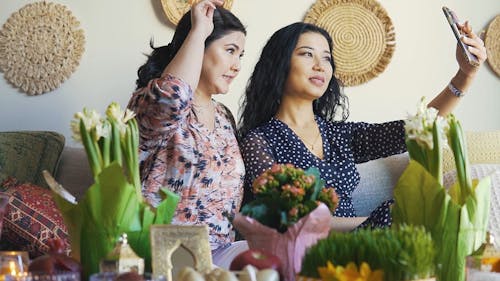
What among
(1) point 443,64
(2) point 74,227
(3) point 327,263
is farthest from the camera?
(1) point 443,64

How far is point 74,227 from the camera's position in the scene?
4.57ft

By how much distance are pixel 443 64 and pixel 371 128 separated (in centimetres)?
102

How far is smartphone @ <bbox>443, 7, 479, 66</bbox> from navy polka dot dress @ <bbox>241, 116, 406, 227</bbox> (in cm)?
35

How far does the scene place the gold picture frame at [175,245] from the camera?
1235 millimetres

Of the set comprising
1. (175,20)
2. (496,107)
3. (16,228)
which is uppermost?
(175,20)

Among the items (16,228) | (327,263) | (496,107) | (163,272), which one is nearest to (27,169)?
(16,228)

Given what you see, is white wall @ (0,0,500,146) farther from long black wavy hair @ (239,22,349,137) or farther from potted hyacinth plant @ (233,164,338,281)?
potted hyacinth plant @ (233,164,338,281)

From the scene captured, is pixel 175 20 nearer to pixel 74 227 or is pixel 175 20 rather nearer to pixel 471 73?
pixel 471 73

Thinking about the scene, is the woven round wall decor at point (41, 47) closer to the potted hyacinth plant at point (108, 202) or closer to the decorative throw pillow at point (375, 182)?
the decorative throw pillow at point (375, 182)

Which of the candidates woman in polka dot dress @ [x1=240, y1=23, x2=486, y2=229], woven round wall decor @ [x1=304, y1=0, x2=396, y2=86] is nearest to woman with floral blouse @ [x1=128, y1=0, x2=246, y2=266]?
woman in polka dot dress @ [x1=240, y1=23, x2=486, y2=229]

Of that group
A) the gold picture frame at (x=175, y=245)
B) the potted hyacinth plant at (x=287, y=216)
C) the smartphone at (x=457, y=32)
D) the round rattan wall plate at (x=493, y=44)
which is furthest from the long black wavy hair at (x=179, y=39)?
the round rattan wall plate at (x=493, y=44)

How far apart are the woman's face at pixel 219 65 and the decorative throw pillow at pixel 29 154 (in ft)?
2.45

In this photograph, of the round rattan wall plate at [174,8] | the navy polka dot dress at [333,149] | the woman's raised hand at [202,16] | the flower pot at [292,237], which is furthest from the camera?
the round rattan wall plate at [174,8]

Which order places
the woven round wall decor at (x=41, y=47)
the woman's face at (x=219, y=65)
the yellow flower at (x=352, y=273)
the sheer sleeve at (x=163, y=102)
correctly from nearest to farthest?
the yellow flower at (x=352, y=273) → the sheer sleeve at (x=163, y=102) → the woman's face at (x=219, y=65) → the woven round wall decor at (x=41, y=47)
